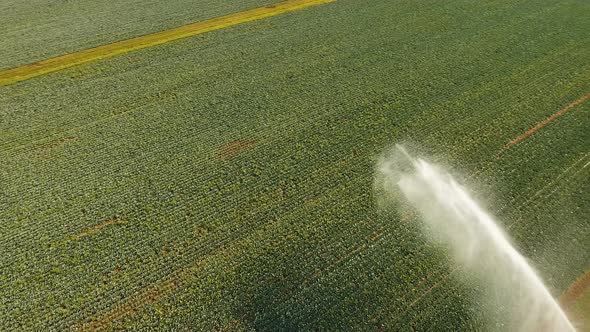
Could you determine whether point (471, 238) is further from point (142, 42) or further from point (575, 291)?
point (142, 42)

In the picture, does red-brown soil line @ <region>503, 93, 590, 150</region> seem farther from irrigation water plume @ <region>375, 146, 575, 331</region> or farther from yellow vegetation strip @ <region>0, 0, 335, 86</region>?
yellow vegetation strip @ <region>0, 0, 335, 86</region>

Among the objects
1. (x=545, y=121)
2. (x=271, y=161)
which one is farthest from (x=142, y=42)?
(x=545, y=121)

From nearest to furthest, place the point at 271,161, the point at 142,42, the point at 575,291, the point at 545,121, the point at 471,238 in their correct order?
the point at 575,291 < the point at 471,238 < the point at 271,161 < the point at 545,121 < the point at 142,42

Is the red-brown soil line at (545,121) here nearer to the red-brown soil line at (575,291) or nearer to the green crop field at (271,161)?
the green crop field at (271,161)

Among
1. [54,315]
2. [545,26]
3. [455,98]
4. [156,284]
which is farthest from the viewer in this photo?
[545,26]

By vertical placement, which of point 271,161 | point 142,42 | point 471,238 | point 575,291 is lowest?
point 575,291

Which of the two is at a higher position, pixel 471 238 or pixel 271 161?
pixel 271 161

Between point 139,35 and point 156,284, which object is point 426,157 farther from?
point 139,35

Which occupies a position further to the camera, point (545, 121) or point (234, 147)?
point (545, 121)

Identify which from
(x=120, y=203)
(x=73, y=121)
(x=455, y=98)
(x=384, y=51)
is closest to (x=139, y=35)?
(x=73, y=121)
